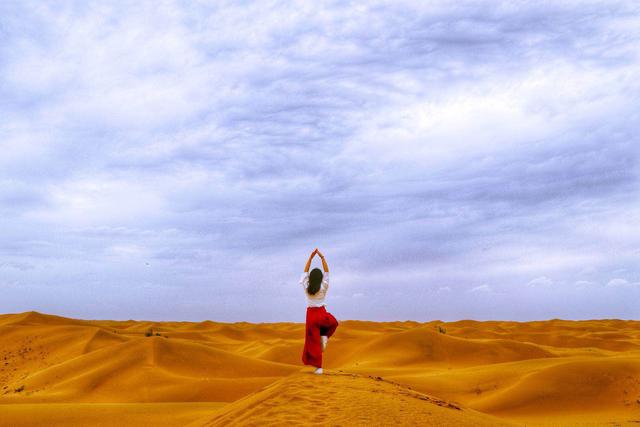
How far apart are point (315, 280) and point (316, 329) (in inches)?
34.5

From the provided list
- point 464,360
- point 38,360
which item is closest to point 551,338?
point 464,360

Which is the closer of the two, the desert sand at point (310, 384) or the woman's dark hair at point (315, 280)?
the desert sand at point (310, 384)

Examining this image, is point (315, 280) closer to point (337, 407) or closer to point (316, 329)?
point (316, 329)

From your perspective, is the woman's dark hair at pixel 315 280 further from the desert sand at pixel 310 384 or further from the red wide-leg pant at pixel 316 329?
the desert sand at pixel 310 384

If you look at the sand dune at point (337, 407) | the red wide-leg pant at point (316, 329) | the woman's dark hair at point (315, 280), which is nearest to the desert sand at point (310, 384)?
the sand dune at point (337, 407)

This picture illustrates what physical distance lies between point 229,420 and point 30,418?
6007mm

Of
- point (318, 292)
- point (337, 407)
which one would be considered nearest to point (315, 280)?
point (318, 292)

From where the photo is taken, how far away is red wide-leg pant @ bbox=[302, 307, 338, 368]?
9352 millimetres

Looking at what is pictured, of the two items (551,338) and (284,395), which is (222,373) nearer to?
(284,395)

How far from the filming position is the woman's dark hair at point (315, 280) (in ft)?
30.1

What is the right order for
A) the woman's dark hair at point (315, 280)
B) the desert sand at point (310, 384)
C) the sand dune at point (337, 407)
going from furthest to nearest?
1. the woman's dark hair at point (315, 280)
2. the desert sand at point (310, 384)
3. the sand dune at point (337, 407)

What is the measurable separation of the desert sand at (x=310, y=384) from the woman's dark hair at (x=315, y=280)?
1.48 meters

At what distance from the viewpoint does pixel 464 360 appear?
2505cm

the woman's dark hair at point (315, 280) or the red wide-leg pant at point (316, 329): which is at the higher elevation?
the woman's dark hair at point (315, 280)
